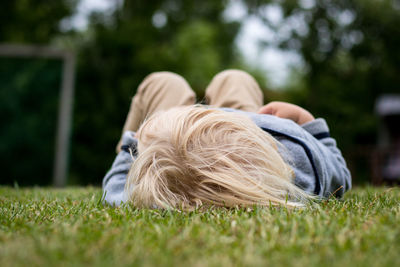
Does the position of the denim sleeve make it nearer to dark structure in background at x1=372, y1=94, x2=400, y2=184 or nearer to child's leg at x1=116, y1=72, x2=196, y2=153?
child's leg at x1=116, y1=72, x2=196, y2=153

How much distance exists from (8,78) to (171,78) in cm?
482

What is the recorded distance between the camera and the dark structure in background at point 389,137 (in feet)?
38.1

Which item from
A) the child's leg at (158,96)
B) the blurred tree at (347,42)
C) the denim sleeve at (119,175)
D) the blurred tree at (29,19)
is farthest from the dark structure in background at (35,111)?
the blurred tree at (347,42)

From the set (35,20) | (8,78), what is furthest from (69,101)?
(35,20)

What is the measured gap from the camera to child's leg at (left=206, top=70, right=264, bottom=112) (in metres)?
3.30

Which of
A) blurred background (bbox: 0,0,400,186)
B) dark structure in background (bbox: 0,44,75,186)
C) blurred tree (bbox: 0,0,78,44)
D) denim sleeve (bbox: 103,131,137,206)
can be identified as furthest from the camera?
blurred tree (bbox: 0,0,78,44)

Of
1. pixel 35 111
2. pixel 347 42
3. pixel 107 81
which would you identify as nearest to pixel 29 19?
pixel 107 81

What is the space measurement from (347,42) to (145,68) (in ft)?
28.0

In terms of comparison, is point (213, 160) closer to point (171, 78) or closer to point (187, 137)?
point (187, 137)

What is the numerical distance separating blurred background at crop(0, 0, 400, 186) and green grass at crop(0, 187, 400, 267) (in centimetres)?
354

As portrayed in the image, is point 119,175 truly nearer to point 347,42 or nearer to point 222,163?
point 222,163

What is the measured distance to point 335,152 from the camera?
2.70 metres

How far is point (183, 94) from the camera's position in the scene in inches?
133

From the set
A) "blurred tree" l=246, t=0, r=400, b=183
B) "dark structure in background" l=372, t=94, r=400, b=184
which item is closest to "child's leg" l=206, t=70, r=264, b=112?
"dark structure in background" l=372, t=94, r=400, b=184
